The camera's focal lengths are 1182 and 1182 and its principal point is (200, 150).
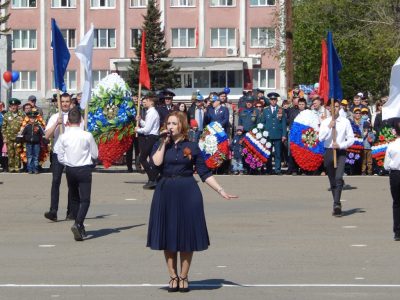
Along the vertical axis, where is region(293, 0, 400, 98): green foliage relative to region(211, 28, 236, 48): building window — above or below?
below

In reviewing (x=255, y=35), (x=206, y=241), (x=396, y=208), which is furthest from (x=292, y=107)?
(x=255, y=35)

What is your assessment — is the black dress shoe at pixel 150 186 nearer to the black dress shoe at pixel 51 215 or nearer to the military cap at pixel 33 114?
the military cap at pixel 33 114

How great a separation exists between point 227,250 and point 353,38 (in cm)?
3398

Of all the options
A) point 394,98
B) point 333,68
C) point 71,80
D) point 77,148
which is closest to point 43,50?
point 71,80

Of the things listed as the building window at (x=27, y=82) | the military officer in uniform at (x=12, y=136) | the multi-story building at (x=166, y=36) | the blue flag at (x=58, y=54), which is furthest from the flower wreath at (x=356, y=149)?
the building window at (x=27, y=82)

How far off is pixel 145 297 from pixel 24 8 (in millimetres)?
74320

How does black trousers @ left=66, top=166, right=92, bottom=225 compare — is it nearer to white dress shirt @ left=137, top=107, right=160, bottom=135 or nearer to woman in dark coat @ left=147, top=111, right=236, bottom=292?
woman in dark coat @ left=147, top=111, right=236, bottom=292

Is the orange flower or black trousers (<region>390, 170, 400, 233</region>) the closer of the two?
the orange flower

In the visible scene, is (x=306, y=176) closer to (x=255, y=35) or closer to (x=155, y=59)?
(x=155, y=59)

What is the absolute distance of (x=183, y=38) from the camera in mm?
83625

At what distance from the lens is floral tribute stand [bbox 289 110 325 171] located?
25844mm

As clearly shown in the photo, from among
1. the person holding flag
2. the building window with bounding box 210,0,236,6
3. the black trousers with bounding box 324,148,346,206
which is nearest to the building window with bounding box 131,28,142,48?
the building window with bounding box 210,0,236,6

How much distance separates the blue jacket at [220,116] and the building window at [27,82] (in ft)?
189

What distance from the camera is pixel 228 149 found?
26.3 metres
